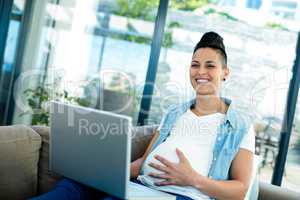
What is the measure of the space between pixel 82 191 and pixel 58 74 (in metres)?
2.58

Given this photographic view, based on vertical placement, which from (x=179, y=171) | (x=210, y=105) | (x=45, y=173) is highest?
(x=210, y=105)

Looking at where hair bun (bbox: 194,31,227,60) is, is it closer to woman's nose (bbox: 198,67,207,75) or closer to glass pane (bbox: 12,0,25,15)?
woman's nose (bbox: 198,67,207,75)

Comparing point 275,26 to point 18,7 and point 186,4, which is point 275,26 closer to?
point 186,4

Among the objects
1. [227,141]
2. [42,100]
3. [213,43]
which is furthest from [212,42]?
Result: [42,100]

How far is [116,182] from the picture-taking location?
126 centimetres

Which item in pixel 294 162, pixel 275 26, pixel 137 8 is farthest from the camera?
pixel 137 8

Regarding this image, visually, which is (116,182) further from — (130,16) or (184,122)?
(130,16)

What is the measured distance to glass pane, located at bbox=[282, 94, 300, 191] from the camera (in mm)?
2855

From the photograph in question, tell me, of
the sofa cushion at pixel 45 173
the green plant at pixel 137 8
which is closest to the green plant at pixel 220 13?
the green plant at pixel 137 8

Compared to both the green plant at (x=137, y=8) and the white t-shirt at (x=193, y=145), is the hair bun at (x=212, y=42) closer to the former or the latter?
the white t-shirt at (x=193, y=145)

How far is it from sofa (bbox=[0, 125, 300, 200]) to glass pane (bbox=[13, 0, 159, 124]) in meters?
1.67

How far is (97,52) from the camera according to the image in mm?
3748

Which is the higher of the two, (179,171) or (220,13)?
(220,13)

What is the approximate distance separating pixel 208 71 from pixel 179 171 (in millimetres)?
559
